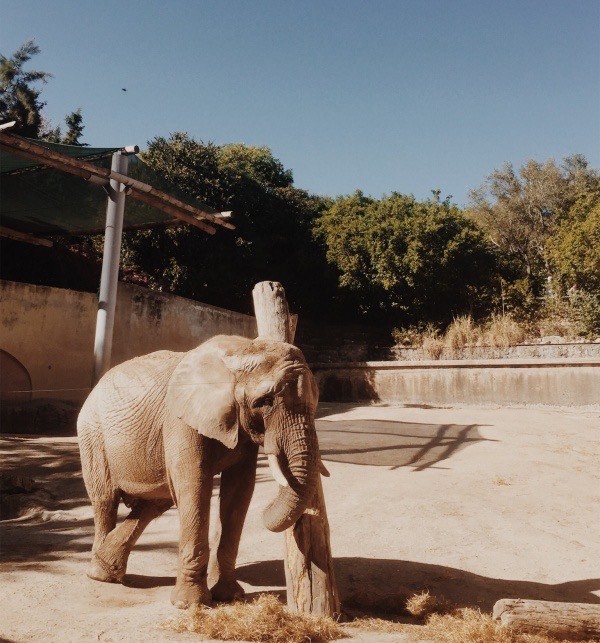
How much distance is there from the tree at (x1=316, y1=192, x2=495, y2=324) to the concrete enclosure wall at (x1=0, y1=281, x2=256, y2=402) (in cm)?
657

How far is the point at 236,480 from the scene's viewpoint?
153 inches

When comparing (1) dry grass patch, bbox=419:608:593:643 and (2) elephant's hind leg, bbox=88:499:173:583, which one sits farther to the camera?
(2) elephant's hind leg, bbox=88:499:173:583

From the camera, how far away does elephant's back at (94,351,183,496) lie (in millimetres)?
3885

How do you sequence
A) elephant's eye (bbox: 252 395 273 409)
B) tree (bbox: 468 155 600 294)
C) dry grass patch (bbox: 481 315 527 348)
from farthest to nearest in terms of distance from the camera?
1. tree (bbox: 468 155 600 294)
2. dry grass patch (bbox: 481 315 527 348)
3. elephant's eye (bbox: 252 395 273 409)

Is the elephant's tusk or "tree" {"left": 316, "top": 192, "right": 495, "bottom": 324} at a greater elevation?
"tree" {"left": 316, "top": 192, "right": 495, "bottom": 324}

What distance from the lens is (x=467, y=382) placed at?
14.3m

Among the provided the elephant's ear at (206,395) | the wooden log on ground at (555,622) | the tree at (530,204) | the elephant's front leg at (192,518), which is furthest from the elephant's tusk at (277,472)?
the tree at (530,204)

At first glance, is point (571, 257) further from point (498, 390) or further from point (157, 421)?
point (157, 421)

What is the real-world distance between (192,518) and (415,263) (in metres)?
14.6

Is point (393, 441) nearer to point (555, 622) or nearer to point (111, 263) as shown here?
point (111, 263)

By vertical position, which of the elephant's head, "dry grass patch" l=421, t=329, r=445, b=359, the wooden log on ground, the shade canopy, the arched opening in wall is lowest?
the wooden log on ground

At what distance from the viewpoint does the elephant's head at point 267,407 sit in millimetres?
3168

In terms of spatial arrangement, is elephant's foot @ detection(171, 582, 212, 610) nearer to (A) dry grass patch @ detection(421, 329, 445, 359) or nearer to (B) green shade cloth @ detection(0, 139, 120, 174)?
(B) green shade cloth @ detection(0, 139, 120, 174)

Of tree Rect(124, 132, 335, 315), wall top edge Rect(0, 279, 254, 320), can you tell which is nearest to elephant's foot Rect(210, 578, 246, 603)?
wall top edge Rect(0, 279, 254, 320)
